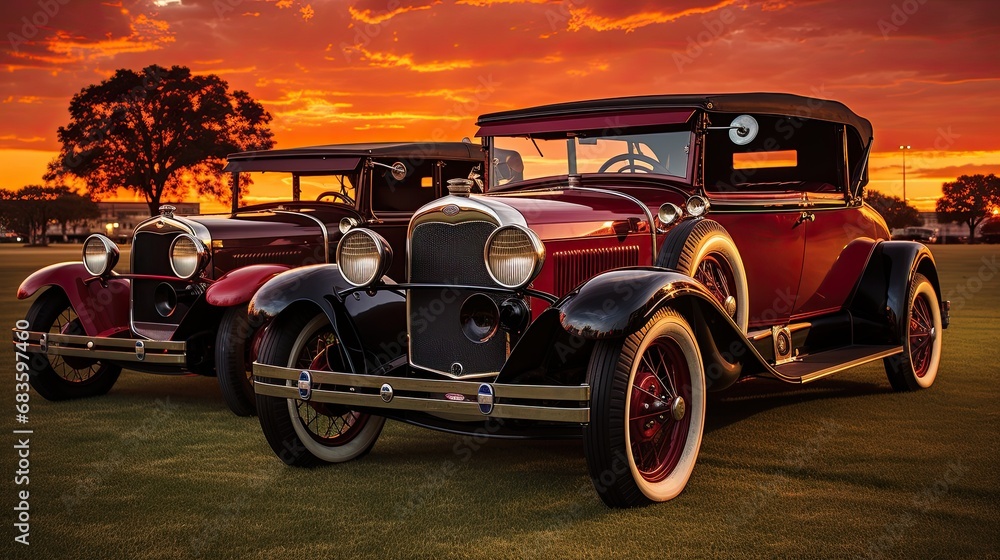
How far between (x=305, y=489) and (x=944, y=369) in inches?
236

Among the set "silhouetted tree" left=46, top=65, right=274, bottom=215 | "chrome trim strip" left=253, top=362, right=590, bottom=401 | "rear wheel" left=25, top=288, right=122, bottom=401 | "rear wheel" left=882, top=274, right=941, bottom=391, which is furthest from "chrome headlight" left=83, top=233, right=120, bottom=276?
"silhouetted tree" left=46, top=65, right=274, bottom=215

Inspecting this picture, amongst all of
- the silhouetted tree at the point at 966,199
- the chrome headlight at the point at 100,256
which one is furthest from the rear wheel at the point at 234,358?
the silhouetted tree at the point at 966,199

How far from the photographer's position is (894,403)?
22.4 ft

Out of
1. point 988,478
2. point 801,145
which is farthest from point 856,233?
point 988,478

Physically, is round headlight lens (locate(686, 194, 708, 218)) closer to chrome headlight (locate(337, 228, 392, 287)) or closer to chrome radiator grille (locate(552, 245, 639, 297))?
chrome radiator grille (locate(552, 245, 639, 297))

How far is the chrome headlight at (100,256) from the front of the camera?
7457mm

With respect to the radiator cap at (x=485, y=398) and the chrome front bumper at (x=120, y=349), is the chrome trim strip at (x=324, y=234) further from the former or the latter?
the radiator cap at (x=485, y=398)

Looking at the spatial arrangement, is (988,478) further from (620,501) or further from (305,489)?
(305,489)

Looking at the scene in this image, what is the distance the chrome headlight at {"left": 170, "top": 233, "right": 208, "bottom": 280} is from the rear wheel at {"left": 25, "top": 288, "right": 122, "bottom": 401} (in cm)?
91

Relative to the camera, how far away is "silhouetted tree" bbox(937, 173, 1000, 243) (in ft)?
313

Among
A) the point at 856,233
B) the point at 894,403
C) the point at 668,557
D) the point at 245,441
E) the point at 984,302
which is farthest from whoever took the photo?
the point at 984,302

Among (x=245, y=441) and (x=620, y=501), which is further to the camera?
(x=245, y=441)

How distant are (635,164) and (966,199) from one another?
10386 cm

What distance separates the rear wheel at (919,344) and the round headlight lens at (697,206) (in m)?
2.56
